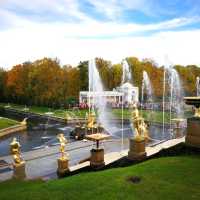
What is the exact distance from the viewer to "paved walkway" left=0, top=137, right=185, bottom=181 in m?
14.7

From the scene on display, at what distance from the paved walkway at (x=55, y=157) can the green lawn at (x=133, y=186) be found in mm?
2823

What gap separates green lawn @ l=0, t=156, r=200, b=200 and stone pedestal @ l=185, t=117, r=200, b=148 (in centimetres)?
116

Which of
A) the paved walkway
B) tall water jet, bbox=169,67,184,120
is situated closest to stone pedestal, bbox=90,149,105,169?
the paved walkway

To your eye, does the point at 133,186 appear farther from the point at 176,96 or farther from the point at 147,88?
the point at 147,88

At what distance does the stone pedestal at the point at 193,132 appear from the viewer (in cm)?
1184

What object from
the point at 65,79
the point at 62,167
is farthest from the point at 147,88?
the point at 62,167

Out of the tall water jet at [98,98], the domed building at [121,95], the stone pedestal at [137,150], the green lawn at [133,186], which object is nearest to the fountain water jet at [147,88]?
the domed building at [121,95]

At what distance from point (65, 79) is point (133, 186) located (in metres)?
56.0

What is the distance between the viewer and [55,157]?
66.2 ft

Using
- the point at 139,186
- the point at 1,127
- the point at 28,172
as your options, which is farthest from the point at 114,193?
the point at 1,127

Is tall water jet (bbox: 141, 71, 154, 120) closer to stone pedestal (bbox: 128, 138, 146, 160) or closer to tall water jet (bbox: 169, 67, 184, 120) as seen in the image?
tall water jet (bbox: 169, 67, 184, 120)

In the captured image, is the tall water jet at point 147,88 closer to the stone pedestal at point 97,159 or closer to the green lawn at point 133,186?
the stone pedestal at point 97,159

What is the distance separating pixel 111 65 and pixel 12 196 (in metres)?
65.8

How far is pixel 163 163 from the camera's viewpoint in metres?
10.9
